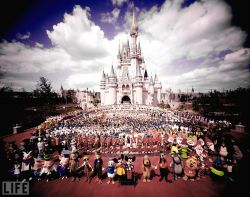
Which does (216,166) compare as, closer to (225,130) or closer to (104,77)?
(225,130)

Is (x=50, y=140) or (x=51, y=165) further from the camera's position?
(x=50, y=140)

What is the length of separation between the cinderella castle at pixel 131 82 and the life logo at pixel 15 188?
36882mm

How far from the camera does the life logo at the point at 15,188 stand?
6.23 m

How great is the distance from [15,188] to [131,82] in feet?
132

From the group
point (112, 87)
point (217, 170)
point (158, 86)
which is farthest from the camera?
point (158, 86)

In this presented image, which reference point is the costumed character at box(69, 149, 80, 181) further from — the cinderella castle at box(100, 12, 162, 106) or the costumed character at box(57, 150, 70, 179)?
the cinderella castle at box(100, 12, 162, 106)

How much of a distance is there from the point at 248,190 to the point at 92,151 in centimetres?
1014

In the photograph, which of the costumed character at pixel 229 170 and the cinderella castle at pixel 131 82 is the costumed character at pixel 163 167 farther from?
the cinderella castle at pixel 131 82

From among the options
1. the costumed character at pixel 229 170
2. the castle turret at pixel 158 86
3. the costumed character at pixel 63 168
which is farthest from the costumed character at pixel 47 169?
Answer: the castle turret at pixel 158 86

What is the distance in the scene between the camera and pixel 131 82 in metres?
44.5

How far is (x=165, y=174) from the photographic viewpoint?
693 centimetres

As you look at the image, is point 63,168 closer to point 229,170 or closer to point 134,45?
point 229,170

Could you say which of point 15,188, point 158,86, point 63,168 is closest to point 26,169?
point 15,188

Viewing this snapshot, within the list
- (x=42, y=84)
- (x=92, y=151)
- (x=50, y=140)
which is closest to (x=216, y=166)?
(x=92, y=151)
